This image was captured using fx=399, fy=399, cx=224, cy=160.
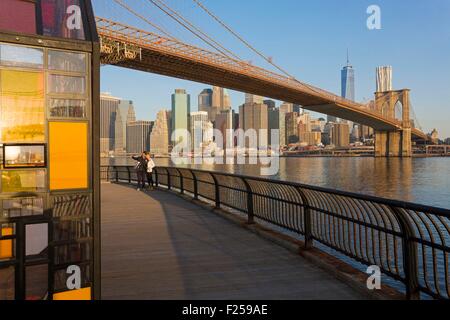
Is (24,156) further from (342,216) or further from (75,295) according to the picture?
(342,216)

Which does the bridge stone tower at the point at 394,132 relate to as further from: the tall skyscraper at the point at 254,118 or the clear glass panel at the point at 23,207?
the clear glass panel at the point at 23,207

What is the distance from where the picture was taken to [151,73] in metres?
57.0

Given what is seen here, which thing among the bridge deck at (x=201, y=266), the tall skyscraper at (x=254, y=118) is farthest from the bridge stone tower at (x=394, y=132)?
the bridge deck at (x=201, y=266)

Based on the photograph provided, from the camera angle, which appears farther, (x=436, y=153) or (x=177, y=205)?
(x=436, y=153)

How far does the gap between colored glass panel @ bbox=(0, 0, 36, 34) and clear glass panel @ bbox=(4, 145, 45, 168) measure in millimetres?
956

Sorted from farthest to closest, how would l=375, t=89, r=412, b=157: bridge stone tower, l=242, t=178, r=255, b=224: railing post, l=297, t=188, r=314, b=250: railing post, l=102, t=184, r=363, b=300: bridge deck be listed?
l=375, t=89, r=412, b=157: bridge stone tower
l=242, t=178, r=255, b=224: railing post
l=297, t=188, r=314, b=250: railing post
l=102, t=184, r=363, b=300: bridge deck

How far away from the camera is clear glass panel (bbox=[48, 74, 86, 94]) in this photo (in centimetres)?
328

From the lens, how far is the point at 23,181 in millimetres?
3230

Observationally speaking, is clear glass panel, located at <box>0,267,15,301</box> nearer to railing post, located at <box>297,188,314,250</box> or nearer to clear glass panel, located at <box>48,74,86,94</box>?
clear glass panel, located at <box>48,74,86,94</box>

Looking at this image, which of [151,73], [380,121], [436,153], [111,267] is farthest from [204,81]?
[436,153]

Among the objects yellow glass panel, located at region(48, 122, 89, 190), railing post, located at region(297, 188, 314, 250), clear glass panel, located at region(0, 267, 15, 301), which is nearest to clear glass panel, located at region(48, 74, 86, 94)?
yellow glass panel, located at region(48, 122, 89, 190)

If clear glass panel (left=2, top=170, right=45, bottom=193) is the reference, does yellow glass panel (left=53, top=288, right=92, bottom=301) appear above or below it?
below
